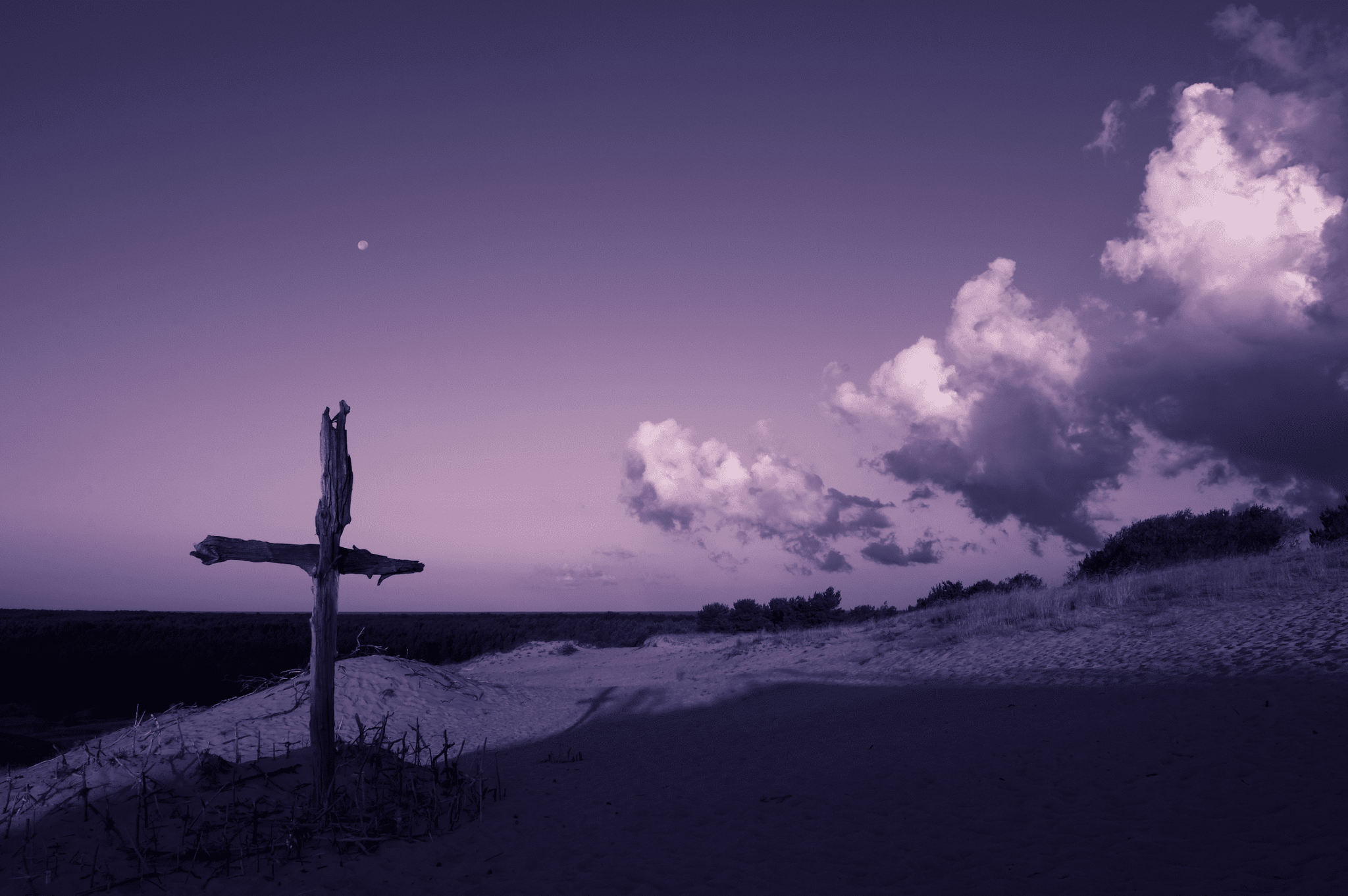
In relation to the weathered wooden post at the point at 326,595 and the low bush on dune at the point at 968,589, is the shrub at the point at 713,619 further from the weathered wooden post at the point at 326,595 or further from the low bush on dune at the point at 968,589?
Result: the weathered wooden post at the point at 326,595

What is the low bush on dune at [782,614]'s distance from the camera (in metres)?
40.1

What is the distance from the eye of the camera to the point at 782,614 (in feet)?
139

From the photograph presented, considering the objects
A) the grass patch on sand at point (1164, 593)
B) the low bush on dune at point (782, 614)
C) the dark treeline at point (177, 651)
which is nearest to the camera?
the grass patch on sand at point (1164, 593)

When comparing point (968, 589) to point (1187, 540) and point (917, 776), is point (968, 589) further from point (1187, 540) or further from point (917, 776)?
point (917, 776)

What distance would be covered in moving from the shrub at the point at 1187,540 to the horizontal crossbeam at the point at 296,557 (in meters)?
28.0

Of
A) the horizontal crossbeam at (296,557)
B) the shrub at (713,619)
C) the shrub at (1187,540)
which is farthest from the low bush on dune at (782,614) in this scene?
the horizontal crossbeam at (296,557)

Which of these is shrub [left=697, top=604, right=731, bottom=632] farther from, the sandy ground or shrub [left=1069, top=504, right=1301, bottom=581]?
the sandy ground

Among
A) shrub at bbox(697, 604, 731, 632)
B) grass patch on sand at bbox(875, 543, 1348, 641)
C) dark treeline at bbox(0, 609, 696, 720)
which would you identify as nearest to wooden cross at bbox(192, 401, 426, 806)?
dark treeline at bbox(0, 609, 696, 720)

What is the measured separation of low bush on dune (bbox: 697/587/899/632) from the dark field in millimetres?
2476

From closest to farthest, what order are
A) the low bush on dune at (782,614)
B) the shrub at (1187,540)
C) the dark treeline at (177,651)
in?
1. the dark treeline at (177,651)
2. the shrub at (1187,540)
3. the low bush on dune at (782,614)

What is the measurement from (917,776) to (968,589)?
2933 cm

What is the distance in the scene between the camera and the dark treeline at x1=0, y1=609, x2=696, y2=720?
2528cm

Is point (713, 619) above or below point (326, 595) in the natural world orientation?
below

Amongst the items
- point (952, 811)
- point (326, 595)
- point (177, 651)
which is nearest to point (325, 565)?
point (326, 595)
